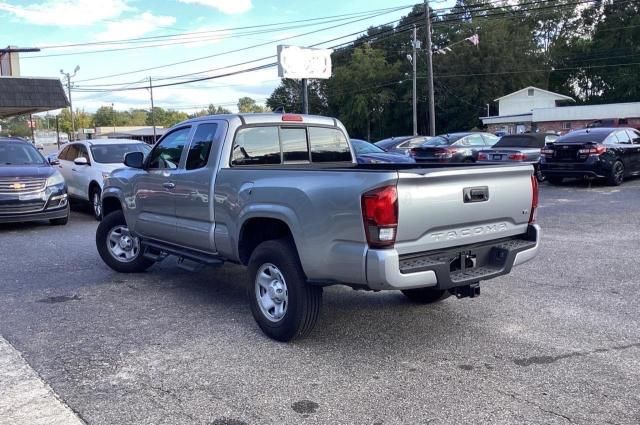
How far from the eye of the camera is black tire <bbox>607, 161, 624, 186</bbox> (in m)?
15.7

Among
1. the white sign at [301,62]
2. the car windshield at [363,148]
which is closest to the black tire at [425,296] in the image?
the car windshield at [363,148]

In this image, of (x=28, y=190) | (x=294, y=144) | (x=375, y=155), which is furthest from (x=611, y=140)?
(x=28, y=190)

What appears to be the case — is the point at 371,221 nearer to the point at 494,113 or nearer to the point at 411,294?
the point at 411,294

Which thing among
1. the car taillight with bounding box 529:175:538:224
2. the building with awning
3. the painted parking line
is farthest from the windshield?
the painted parking line

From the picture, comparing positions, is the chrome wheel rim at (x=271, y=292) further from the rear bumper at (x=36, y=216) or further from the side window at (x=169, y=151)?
the rear bumper at (x=36, y=216)

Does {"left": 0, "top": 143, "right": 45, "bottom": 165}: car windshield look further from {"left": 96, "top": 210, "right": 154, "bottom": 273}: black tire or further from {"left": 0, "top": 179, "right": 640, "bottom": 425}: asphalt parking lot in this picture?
{"left": 96, "top": 210, "right": 154, "bottom": 273}: black tire

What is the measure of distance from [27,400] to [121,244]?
3.93 m

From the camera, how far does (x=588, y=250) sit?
27.5ft

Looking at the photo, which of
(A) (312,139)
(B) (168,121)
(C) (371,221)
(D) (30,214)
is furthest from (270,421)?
(B) (168,121)

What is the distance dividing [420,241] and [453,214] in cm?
36

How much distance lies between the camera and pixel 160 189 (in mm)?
6555

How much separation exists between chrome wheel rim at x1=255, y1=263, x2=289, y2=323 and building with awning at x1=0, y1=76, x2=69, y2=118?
21570mm

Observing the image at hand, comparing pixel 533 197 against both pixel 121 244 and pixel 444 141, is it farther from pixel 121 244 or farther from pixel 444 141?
pixel 444 141

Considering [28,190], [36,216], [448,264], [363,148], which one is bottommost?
[36,216]
